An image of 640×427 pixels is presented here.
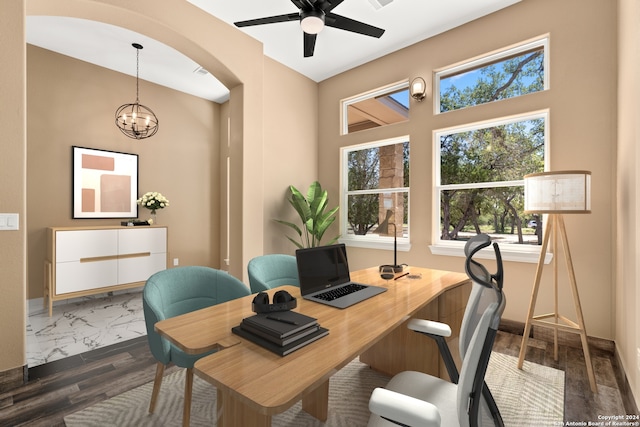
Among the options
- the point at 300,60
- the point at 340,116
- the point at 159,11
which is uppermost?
the point at 300,60

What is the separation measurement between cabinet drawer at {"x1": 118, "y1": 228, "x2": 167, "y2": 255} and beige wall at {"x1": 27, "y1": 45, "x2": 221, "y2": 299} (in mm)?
605

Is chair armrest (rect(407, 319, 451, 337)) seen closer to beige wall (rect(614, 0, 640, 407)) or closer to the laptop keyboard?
the laptop keyboard

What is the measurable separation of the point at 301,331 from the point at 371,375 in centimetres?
154

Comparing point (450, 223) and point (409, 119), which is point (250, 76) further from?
point (450, 223)

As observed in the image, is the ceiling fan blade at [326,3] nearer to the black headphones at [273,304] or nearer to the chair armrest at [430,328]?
the black headphones at [273,304]

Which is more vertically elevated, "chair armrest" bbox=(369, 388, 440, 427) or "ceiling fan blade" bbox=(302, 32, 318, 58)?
"ceiling fan blade" bbox=(302, 32, 318, 58)

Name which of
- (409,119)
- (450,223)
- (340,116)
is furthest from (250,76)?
(450,223)

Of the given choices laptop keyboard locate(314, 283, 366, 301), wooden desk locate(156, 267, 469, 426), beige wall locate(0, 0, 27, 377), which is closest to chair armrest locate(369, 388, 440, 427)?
wooden desk locate(156, 267, 469, 426)

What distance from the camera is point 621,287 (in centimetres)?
232

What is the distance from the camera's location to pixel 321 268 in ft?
5.99

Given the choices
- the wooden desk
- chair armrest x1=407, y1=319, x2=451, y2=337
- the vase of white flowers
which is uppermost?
the vase of white flowers

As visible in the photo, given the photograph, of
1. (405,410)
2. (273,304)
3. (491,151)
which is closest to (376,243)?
(491,151)

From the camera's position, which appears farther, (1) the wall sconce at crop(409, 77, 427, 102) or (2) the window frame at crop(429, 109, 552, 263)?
(1) the wall sconce at crop(409, 77, 427, 102)

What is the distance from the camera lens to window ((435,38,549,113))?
3.12 meters
